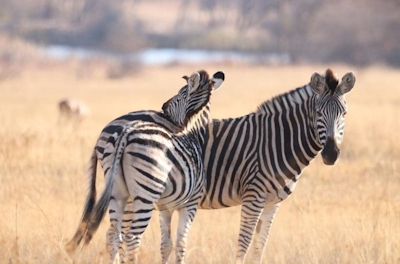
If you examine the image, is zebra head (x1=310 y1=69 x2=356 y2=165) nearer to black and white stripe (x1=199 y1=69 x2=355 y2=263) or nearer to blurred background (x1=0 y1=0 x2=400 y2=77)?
black and white stripe (x1=199 y1=69 x2=355 y2=263)

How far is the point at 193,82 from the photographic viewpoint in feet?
20.6

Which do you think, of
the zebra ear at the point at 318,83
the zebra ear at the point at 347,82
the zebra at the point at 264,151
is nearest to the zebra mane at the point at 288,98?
the zebra at the point at 264,151

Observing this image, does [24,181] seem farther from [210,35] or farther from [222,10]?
[222,10]

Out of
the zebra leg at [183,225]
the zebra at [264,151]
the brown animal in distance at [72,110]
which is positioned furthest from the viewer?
the brown animal in distance at [72,110]

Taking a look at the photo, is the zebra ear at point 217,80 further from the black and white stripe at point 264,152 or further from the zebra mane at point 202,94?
the black and white stripe at point 264,152

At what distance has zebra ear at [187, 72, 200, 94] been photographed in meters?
6.23

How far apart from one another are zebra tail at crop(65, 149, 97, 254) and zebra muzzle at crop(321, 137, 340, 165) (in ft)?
5.75

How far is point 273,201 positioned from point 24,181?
4.27 metres

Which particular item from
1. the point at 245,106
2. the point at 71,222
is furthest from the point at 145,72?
the point at 71,222

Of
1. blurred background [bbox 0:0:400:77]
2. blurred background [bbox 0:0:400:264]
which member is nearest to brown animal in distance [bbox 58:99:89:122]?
blurred background [bbox 0:0:400:264]

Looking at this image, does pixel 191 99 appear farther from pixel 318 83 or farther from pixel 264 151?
pixel 318 83

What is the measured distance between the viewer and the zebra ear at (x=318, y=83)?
239 inches

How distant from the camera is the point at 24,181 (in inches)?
376

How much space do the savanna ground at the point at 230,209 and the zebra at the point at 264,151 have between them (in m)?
0.43
